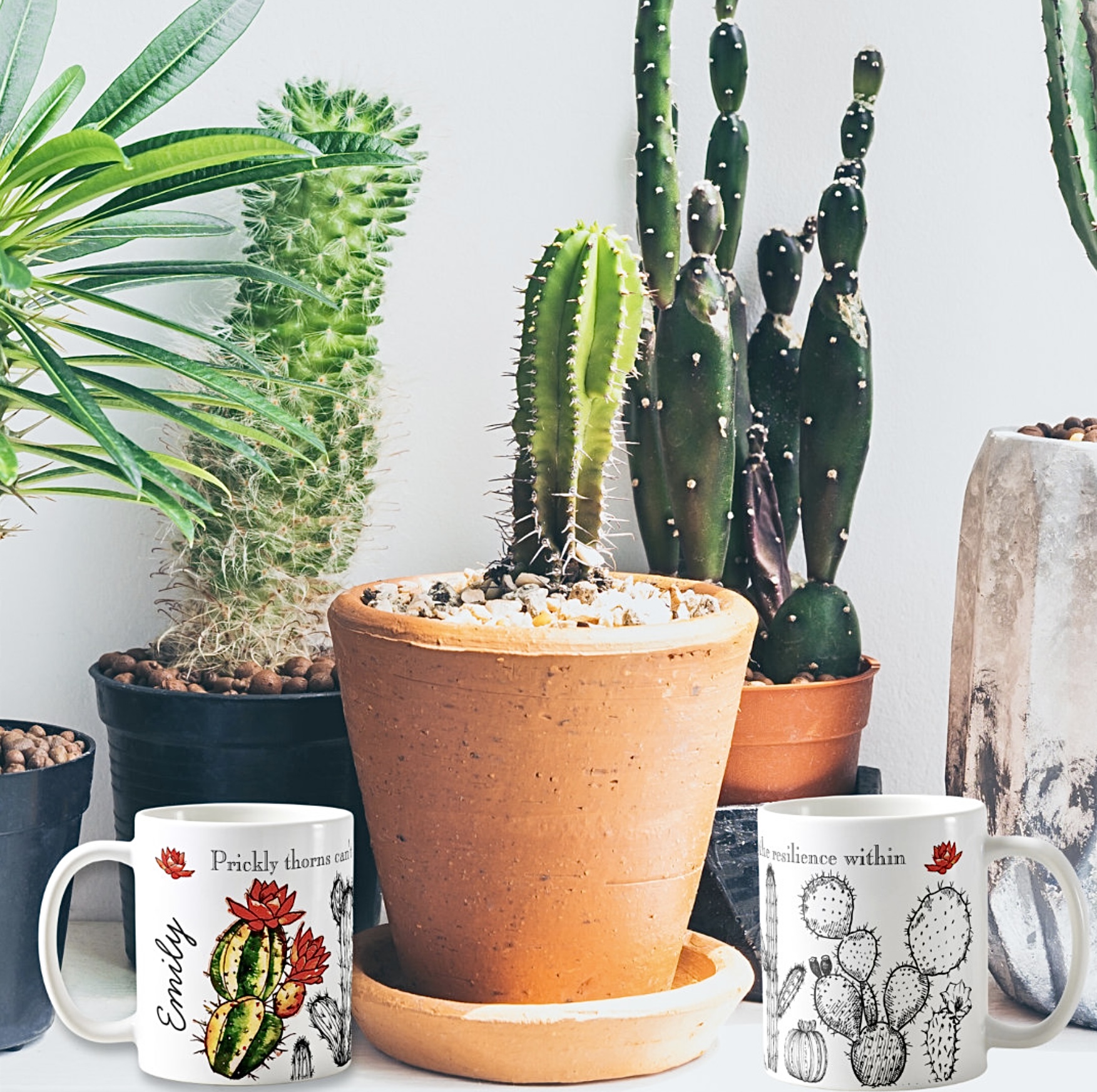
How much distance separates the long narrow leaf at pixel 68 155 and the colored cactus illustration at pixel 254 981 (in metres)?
0.37

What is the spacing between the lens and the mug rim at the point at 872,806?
28.2 inches

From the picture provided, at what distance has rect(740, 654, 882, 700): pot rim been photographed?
881mm

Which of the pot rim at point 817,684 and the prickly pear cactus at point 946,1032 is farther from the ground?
the pot rim at point 817,684

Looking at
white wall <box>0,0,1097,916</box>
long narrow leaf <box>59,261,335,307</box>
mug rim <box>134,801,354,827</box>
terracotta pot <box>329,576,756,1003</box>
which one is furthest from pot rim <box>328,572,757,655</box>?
white wall <box>0,0,1097,916</box>

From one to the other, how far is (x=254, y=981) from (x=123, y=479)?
27cm

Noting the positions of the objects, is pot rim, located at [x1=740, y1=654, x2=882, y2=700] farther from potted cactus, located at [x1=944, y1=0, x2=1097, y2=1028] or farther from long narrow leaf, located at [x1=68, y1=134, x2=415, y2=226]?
long narrow leaf, located at [x1=68, y1=134, x2=415, y2=226]

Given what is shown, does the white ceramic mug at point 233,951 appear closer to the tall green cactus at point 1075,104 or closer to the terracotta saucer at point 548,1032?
the terracotta saucer at point 548,1032

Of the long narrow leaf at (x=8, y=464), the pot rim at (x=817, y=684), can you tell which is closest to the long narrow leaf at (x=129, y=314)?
the long narrow leaf at (x=8, y=464)

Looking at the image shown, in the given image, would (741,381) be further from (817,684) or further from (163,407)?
(163,407)

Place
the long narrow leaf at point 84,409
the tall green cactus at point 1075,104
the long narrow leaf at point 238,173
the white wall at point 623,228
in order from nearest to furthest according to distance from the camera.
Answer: the long narrow leaf at point 84,409 < the long narrow leaf at point 238,173 < the tall green cactus at point 1075,104 < the white wall at point 623,228

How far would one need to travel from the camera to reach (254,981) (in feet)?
2.20

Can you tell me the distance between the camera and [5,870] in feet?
2.40

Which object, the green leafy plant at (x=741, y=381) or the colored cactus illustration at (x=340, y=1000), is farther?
the green leafy plant at (x=741, y=381)

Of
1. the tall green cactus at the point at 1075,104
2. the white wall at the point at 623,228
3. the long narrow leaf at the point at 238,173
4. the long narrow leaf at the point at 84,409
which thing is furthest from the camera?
the white wall at the point at 623,228
